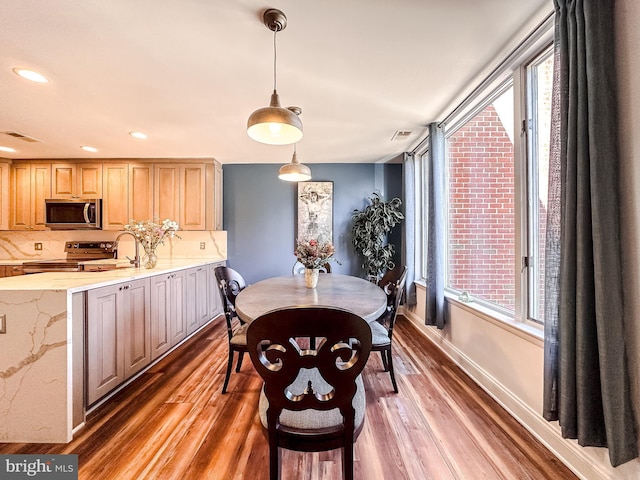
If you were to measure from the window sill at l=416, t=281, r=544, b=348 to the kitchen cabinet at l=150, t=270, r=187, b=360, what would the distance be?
2.88 metres

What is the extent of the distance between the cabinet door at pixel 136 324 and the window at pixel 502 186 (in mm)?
2893

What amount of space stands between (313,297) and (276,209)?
2.92 m

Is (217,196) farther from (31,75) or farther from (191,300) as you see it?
(31,75)

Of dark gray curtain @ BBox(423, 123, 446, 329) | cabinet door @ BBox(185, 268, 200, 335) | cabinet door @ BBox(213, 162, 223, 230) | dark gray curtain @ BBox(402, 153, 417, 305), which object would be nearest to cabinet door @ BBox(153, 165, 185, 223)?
cabinet door @ BBox(213, 162, 223, 230)

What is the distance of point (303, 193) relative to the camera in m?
4.62

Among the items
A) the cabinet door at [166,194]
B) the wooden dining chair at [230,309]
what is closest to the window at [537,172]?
the wooden dining chair at [230,309]

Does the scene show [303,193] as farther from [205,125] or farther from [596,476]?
[596,476]

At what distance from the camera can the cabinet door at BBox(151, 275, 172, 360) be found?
106 inches

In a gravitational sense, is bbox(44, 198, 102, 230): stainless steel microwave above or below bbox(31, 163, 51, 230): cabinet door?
below

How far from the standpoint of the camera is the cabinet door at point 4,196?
422 centimetres

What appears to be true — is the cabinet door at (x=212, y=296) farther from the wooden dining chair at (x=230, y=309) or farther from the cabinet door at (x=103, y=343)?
the cabinet door at (x=103, y=343)

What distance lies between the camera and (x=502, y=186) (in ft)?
8.45

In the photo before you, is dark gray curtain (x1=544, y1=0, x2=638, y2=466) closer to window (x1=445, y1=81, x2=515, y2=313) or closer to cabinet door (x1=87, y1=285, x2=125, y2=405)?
window (x1=445, y1=81, x2=515, y2=313)

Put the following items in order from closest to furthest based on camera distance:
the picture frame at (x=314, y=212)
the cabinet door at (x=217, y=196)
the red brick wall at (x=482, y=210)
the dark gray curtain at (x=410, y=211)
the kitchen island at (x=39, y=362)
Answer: the kitchen island at (x=39, y=362), the red brick wall at (x=482, y=210), the dark gray curtain at (x=410, y=211), the cabinet door at (x=217, y=196), the picture frame at (x=314, y=212)
